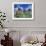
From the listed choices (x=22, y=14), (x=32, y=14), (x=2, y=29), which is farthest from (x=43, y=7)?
(x=2, y=29)

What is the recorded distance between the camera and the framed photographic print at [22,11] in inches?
187

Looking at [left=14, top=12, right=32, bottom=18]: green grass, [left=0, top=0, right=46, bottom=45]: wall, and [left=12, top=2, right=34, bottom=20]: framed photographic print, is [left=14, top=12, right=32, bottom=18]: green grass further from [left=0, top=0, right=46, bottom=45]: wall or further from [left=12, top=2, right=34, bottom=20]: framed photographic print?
[left=0, top=0, right=46, bottom=45]: wall

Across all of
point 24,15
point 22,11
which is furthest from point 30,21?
point 22,11

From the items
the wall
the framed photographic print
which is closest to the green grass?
the framed photographic print

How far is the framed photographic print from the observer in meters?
4.75

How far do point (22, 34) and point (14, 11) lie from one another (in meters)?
0.78

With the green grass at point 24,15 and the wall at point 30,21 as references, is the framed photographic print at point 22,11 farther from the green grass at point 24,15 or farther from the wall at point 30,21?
the wall at point 30,21

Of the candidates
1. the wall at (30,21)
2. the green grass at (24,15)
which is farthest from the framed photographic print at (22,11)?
the wall at (30,21)

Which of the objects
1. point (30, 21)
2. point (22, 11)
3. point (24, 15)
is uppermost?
point (22, 11)

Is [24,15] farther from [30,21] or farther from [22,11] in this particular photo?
[30,21]

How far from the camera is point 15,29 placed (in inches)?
188

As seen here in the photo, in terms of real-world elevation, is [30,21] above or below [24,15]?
below

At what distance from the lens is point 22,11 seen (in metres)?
4.80

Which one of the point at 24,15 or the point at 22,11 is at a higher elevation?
the point at 22,11
